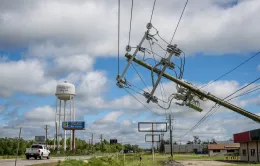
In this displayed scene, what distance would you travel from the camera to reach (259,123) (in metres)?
22.7

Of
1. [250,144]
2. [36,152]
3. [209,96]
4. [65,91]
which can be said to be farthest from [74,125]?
[209,96]

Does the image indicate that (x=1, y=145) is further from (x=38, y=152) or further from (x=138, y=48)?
(x=138, y=48)

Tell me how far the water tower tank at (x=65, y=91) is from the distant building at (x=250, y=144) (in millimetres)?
46385

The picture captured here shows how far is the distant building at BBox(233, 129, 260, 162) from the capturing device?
152 ft

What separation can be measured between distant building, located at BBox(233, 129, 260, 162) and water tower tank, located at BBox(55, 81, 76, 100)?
46385 mm

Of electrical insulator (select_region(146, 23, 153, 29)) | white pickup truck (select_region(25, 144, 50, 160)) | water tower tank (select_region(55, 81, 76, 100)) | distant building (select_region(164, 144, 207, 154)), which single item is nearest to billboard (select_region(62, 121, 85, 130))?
water tower tank (select_region(55, 81, 76, 100))

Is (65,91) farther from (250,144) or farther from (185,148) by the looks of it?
(185,148)

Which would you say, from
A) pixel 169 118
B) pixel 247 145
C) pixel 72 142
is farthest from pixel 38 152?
pixel 72 142

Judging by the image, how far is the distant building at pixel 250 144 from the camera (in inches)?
1828

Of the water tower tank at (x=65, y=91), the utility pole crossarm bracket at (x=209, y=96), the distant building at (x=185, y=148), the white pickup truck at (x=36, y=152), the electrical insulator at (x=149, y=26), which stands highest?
the water tower tank at (x=65, y=91)

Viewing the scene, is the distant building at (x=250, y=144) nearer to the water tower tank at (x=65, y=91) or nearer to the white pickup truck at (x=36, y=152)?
the white pickup truck at (x=36, y=152)

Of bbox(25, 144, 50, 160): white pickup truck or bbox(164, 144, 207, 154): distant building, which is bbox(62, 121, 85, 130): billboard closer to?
bbox(25, 144, 50, 160): white pickup truck

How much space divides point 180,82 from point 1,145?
129579 mm

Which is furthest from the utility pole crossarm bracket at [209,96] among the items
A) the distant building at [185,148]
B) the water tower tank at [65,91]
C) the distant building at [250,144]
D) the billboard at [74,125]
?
the distant building at [185,148]
